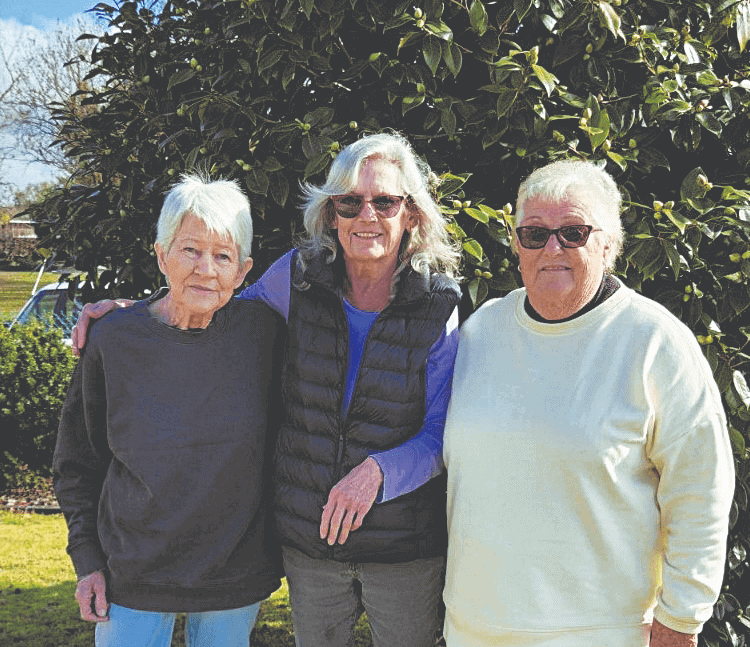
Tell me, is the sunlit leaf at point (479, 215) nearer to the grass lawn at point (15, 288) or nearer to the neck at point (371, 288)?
the neck at point (371, 288)

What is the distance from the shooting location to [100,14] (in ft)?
13.3

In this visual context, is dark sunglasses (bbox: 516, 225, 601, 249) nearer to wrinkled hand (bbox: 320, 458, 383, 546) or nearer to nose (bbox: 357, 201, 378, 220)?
nose (bbox: 357, 201, 378, 220)

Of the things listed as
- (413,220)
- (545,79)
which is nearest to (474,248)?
(413,220)

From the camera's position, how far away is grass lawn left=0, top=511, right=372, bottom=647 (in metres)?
5.15

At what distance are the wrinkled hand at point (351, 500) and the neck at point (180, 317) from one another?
2.16 ft

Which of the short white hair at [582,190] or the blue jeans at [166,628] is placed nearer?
the short white hair at [582,190]

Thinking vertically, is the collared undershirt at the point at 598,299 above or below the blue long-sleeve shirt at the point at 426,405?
above

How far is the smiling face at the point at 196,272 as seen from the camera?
257 centimetres

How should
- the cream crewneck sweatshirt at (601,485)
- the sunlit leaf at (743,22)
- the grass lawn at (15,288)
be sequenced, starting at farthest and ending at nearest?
the grass lawn at (15,288) < the sunlit leaf at (743,22) < the cream crewneck sweatshirt at (601,485)

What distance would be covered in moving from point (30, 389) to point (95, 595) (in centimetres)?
616

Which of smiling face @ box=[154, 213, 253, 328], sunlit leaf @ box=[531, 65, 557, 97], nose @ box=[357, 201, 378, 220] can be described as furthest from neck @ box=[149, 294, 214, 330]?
sunlit leaf @ box=[531, 65, 557, 97]

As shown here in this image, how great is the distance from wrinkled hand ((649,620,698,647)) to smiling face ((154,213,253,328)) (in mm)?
1559

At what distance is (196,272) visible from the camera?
101 inches

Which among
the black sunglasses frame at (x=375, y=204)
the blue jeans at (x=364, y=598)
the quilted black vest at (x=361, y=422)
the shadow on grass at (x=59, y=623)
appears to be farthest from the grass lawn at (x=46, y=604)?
the black sunglasses frame at (x=375, y=204)
